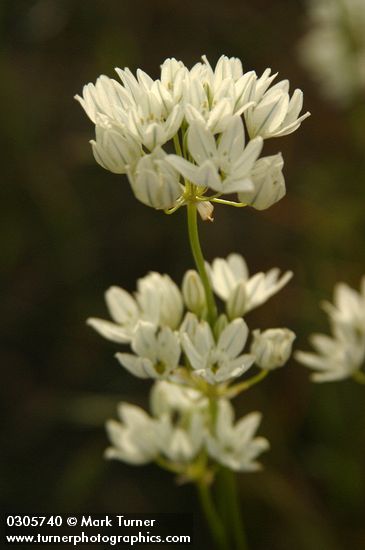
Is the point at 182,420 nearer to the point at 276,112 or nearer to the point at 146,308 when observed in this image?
the point at 146,308

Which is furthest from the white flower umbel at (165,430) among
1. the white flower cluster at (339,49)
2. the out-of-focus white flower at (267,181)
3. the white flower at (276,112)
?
the white flower cluster at (339,49)

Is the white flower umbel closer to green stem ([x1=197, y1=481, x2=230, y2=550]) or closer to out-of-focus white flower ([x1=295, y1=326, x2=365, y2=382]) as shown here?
green stem ([x1=197, y1=481, x2=230, y2=550])

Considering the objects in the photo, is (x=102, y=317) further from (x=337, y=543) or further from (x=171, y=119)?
(x=171, y=119)

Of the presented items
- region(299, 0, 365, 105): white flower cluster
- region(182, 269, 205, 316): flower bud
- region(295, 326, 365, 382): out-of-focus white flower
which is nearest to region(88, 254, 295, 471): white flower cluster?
region(182, 269, 205, 316): flower bud

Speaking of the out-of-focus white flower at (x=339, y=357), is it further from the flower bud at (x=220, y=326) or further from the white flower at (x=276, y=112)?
the white flower at (x=276, y=112)

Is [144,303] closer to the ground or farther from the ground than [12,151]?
closer to the ground

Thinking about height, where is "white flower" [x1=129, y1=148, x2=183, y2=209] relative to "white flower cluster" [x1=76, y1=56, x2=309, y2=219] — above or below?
below

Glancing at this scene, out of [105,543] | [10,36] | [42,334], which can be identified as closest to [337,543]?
[105,543]
